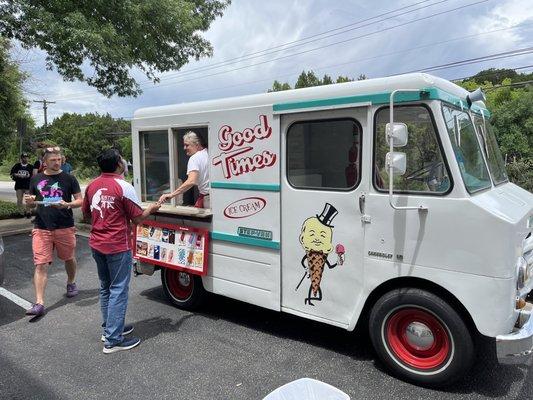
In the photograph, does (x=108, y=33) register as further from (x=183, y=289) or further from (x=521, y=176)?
Result: (x=521, y=176)

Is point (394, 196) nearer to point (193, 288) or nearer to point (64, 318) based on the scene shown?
point (193, 288)

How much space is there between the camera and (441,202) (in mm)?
3000

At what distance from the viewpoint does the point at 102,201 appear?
150 inches

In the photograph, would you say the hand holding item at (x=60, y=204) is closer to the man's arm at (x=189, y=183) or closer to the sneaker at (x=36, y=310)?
the sneaker at (x=36, y=310)

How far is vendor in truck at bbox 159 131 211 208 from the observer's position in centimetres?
425

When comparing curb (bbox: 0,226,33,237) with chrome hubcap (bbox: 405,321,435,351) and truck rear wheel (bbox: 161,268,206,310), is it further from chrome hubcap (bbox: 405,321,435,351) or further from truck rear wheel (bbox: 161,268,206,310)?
chrome hubcap (bbox: 405,321,435,351)

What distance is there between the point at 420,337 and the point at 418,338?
2cm

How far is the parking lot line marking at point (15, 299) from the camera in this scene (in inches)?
199

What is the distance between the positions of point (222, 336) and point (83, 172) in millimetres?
46008

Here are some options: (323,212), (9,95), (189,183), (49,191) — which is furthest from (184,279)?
(9,95)

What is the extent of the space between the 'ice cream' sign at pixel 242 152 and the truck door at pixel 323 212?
0.19 meters

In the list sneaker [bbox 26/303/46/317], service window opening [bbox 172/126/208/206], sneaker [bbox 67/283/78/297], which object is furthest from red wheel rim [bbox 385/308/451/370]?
sneaker [bbox 67/283/78/297]

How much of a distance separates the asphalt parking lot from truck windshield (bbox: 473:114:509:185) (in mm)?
1599

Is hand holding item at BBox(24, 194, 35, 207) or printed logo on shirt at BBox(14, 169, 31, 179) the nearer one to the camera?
hand holding item at BBox(24, 194, 35, 207)
